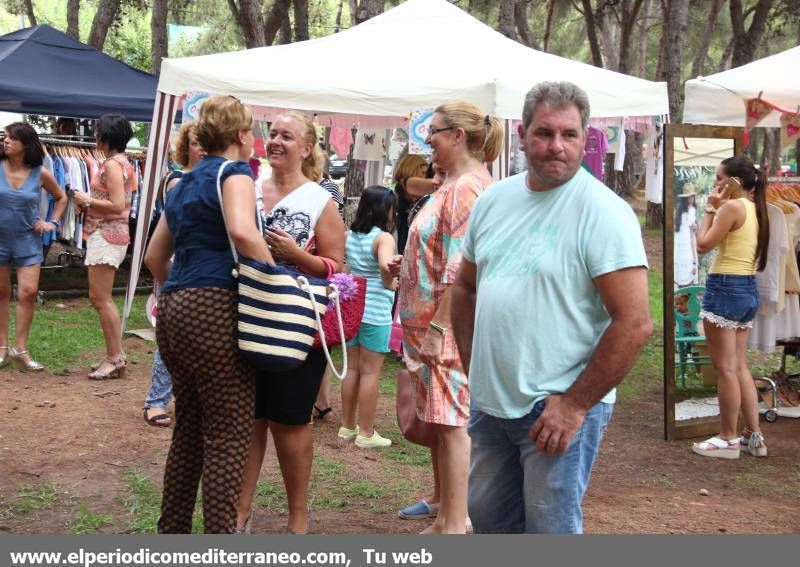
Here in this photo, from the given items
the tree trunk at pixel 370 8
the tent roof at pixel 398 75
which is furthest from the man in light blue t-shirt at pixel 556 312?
the tree trunk at pixel 370 8

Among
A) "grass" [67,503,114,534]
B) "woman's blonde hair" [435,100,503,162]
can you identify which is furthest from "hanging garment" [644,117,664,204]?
"grass" [67,503,114,534]

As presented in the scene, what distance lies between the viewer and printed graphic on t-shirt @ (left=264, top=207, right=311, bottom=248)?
164 inches

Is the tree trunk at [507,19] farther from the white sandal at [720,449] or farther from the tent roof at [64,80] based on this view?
the white sandal at [720,449]

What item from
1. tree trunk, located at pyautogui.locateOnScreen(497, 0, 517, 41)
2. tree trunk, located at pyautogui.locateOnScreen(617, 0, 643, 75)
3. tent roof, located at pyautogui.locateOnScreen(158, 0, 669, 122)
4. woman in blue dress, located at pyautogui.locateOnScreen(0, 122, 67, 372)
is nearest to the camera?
tent roof, located at pyautogui.locateOnScreen(158, 0, 669, 122)

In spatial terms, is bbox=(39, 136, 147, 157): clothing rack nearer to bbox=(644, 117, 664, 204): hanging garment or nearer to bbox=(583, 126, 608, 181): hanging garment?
bbox=(583, 126, 608, 181): hanging garment

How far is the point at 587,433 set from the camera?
2.83 meters

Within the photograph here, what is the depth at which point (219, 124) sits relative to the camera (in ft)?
12.4

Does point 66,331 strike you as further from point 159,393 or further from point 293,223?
point 293,223

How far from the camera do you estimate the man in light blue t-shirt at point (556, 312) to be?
274 centimetres

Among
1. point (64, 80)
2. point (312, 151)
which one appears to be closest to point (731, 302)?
point (312, 151)

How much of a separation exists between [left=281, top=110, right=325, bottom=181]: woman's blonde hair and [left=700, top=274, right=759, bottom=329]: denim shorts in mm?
3319

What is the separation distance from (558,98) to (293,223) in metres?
1.62

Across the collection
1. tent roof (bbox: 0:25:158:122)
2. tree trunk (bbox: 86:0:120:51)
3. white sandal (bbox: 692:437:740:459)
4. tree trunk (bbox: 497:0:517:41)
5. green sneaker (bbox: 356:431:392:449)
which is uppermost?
tree trunk (bbox: 86:0:120:51)

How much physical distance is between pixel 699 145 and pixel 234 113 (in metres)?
4.55
